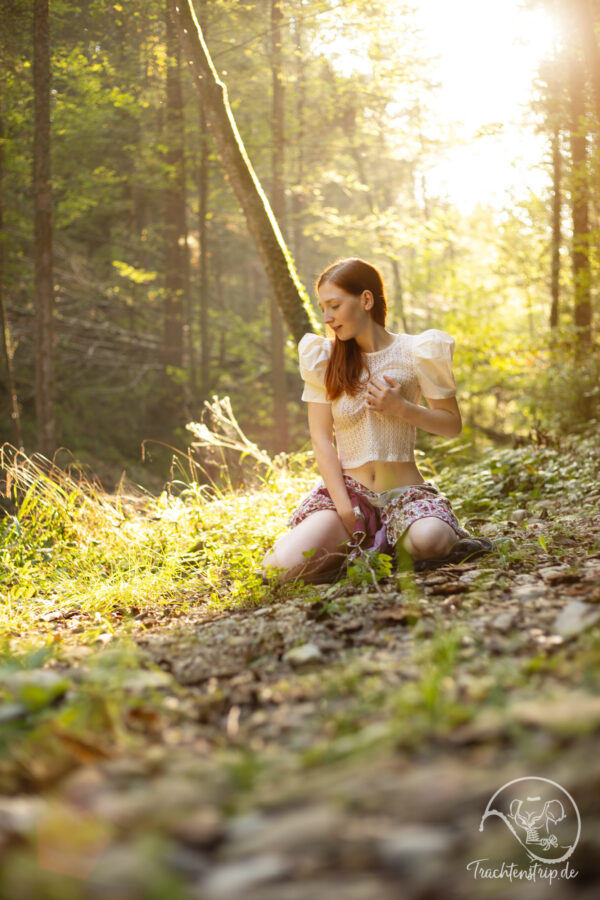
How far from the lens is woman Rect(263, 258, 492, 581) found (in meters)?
3.58

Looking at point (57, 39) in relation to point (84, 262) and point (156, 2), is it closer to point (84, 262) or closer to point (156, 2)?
point (156, 2)

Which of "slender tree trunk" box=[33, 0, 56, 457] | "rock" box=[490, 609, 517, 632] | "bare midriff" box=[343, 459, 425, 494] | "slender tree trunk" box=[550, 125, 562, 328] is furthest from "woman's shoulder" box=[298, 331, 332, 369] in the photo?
"slender tree trunk" box=[550, 125, 562, 328]

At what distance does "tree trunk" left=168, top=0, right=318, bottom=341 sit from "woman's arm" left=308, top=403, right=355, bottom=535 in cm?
256

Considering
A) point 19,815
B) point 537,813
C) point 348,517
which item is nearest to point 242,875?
point 19,815

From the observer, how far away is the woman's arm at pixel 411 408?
11.6ft

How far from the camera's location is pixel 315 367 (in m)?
3.88

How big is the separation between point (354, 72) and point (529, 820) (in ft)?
46.2

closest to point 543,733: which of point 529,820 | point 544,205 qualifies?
point 529,820

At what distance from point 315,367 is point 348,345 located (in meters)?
0.23

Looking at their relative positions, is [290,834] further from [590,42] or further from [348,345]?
[590,42]

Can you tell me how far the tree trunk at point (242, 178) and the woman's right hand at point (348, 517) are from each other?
3.01 m

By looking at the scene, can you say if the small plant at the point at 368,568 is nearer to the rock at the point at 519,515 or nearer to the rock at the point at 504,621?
the rock at the point at 504,621

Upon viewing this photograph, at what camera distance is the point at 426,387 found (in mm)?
3754

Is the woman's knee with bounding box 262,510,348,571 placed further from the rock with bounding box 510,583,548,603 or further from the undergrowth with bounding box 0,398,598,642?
the rock with bounding box 510,583,548,603
